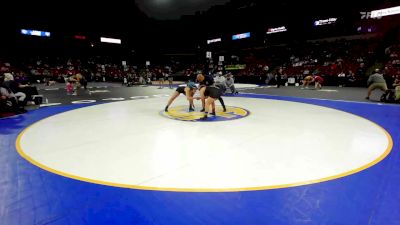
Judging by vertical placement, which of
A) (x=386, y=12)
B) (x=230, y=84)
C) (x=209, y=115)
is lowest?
(x=209, y=115)

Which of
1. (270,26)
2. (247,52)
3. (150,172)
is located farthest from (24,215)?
(247,52)

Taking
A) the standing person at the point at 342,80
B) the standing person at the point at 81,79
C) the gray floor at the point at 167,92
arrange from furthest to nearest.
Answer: the standing person at the point at 342,80 < the standing person at the point at 81,79 < the gray floor at the point at 167,92

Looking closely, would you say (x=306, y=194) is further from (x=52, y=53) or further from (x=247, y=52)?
(x=52, y=53)

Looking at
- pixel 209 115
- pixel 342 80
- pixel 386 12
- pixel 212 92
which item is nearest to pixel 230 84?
pixel 209 115

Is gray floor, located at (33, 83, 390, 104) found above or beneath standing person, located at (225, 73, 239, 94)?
beneath

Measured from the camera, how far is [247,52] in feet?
122

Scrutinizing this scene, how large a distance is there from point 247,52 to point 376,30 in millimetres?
16393

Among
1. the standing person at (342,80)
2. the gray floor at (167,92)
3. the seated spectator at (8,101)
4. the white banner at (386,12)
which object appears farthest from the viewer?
the white banner at (386,12)

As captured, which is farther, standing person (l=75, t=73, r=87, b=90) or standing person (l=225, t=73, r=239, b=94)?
standing person (l=75, t=73, r=87, b=90)

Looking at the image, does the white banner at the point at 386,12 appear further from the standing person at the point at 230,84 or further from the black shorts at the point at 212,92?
the black shorts at the point at 212,92

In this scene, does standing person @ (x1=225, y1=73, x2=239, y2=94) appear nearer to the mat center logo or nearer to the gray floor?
the gray floor

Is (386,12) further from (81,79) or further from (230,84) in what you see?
(81,79)

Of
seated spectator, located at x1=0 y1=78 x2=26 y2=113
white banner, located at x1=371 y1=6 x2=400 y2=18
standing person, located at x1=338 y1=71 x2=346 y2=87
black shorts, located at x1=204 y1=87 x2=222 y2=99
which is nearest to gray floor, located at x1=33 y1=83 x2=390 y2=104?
seated spectator, located at x1=0 y1=78 x2=26 y2=113

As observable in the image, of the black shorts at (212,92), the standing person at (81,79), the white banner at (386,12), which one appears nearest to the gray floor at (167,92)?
the standing person at (81,79)
